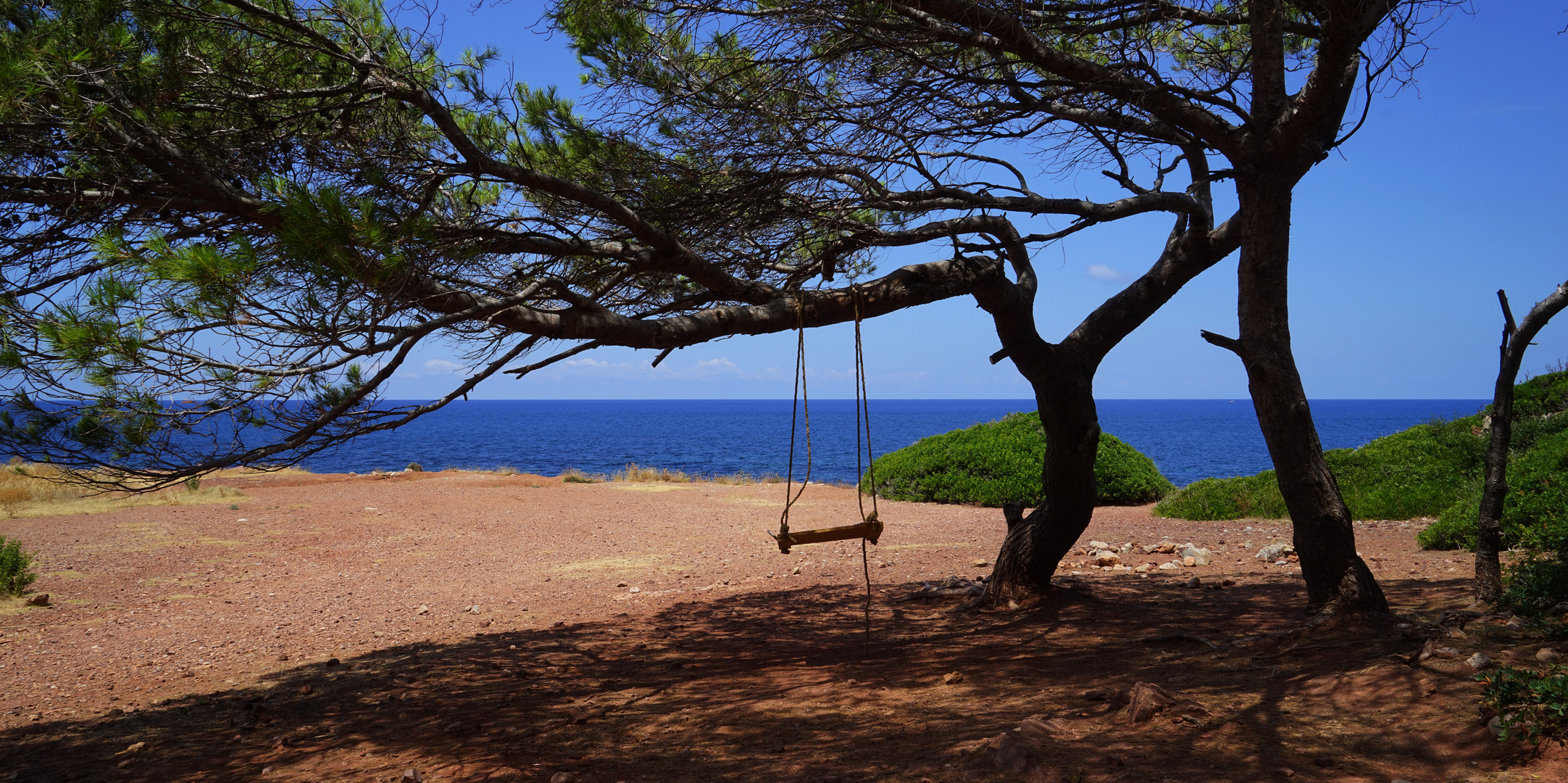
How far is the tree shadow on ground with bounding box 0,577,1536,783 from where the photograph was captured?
119 inches

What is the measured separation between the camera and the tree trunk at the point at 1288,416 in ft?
14.4

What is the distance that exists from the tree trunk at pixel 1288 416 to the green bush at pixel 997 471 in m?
8.87

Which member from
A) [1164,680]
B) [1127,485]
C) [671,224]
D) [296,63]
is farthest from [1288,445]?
[1127,485]

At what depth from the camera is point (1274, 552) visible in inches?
303

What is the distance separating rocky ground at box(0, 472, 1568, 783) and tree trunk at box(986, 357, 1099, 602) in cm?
32

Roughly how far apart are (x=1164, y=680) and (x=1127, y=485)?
10465mm

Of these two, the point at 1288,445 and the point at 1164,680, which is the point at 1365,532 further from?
the point at 1164,680

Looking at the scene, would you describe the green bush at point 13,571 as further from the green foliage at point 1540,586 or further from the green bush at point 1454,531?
the green bush at point 1454,531

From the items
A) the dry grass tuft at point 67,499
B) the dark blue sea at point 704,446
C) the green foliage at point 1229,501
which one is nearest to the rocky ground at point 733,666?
the green foliage at point 1229,501

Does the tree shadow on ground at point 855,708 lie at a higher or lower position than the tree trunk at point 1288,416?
lower

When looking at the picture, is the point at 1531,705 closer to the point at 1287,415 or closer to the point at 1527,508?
the point at 1287,415

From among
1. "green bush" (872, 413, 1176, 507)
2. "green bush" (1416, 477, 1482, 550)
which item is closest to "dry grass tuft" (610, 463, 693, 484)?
"green bush" (872, 413, 1176, 507)

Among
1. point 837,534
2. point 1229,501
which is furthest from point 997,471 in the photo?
point 837,534

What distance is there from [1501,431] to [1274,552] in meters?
3.70
